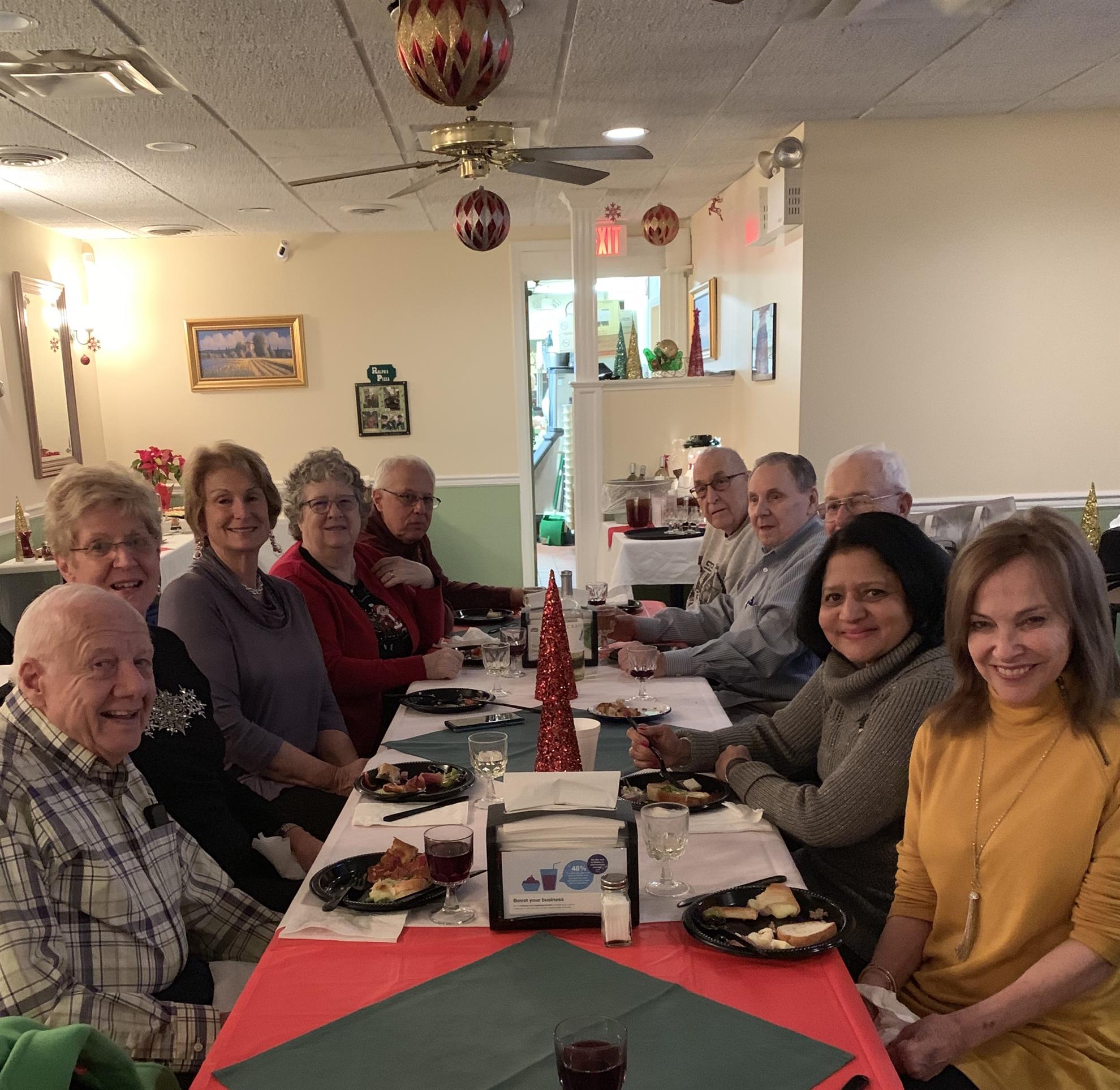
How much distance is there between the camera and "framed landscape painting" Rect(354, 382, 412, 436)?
785 centimetres

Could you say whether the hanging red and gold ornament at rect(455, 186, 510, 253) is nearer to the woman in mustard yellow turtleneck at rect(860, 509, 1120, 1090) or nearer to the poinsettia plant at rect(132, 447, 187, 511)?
the woman in mustard yellow turtleneck at rect(860, 509, 1120, 1090)

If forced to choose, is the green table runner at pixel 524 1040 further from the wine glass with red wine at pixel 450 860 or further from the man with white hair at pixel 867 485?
the man with white hair at pixel 867 485

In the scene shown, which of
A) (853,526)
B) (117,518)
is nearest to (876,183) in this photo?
(853,526)

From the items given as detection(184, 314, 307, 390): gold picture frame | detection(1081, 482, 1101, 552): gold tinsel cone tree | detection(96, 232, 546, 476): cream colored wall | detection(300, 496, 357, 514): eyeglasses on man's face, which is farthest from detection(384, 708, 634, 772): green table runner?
detection(184, 314, 307, 390): gold picture frame

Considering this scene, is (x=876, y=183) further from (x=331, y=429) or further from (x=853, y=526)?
(x=331, y=429)

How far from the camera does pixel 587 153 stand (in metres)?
3.56

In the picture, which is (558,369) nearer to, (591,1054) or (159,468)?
(159,468)

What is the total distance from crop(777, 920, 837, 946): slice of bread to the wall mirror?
6.06m

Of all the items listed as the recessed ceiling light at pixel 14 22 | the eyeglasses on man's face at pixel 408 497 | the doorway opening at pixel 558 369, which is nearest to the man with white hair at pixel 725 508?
the eyeglasses on man's face at pixel 408 497

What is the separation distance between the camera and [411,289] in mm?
7770

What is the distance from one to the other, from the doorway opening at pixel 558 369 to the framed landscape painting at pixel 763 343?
371 centimetres

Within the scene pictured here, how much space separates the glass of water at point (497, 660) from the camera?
8.45ft

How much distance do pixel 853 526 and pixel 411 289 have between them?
254 inches

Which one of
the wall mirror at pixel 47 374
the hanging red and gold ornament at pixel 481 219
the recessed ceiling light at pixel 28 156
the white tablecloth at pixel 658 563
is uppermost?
the recessed ceiling light at pixel 28 156
